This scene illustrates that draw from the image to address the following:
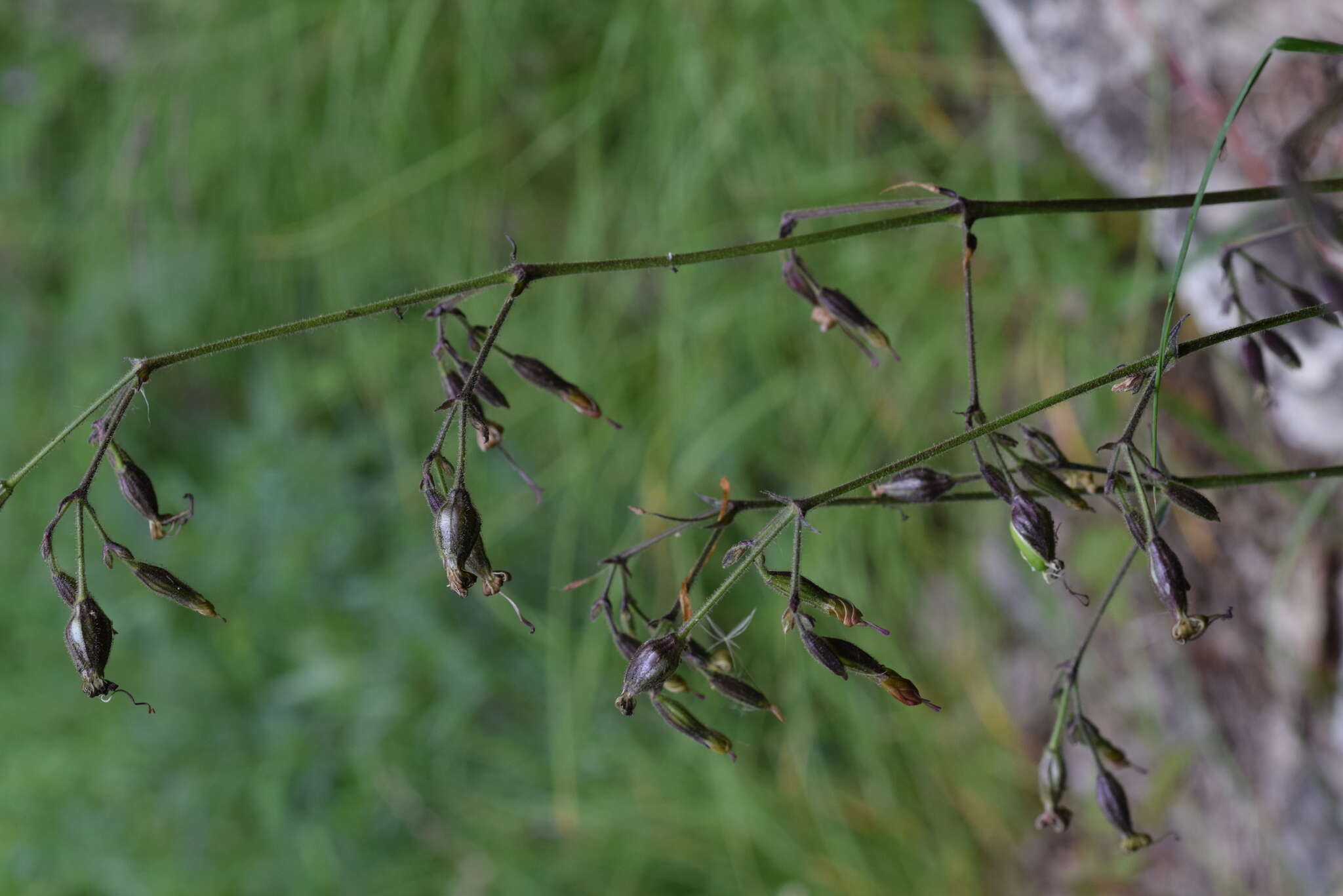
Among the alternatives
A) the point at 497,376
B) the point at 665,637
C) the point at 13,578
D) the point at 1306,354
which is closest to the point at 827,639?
the point at 665,637

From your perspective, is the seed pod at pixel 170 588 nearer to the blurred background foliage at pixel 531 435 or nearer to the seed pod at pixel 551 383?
the seed pod at pixel 551 383

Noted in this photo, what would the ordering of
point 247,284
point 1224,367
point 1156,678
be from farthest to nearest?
point 247,284 < point 1156,678 < point 1224,367

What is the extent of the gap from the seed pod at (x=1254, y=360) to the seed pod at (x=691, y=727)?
0.52 meters

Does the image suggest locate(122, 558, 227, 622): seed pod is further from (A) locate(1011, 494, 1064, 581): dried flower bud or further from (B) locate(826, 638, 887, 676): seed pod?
(A) locate(1011, 494, 1064, 581): dried flower bud

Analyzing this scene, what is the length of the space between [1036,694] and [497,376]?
140cm

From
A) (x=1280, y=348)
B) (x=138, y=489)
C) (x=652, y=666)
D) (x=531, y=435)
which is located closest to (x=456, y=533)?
(x=652, y=666)

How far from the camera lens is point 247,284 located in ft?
8.15

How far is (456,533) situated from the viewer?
0.63m

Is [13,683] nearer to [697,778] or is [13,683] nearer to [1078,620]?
[697,778]

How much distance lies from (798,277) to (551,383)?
0.71 feet

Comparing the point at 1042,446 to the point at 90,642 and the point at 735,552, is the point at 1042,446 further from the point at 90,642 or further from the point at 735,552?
the point at 90,642

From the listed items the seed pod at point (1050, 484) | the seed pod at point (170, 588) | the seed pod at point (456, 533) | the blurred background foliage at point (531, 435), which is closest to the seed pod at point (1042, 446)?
the seed pod at point (1050, 484)

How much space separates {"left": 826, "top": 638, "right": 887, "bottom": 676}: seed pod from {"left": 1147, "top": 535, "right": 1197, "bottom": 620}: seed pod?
0.18 m

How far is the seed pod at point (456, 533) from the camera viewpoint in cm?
63
